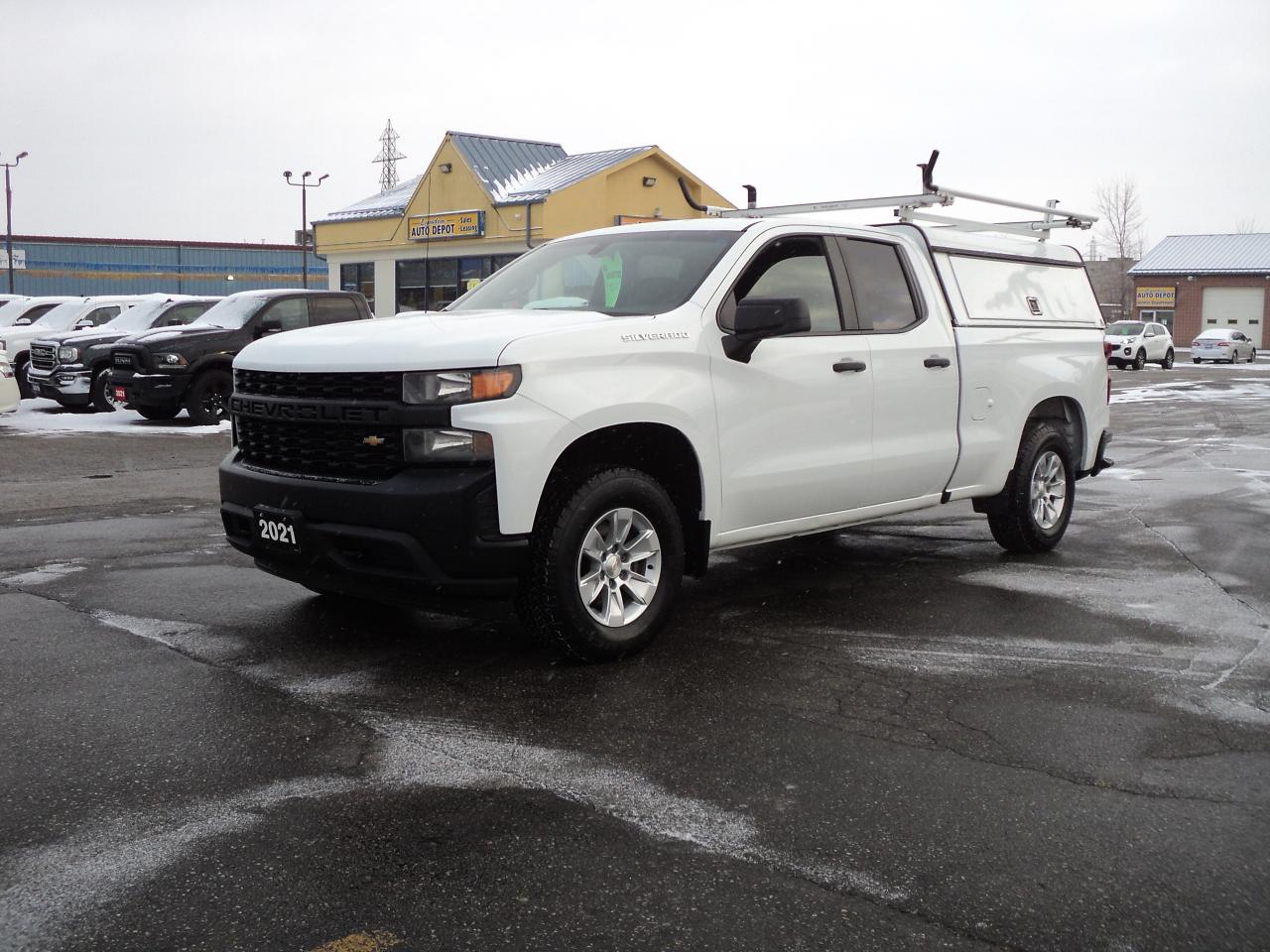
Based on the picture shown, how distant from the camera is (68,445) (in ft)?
48.7

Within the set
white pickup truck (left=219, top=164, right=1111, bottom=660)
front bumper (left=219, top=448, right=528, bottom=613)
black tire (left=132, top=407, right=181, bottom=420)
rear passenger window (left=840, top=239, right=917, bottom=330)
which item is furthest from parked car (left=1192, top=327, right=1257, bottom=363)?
front bumper (left=219, top=448, right=528, bottom=613)

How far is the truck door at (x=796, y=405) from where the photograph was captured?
574 centimetres

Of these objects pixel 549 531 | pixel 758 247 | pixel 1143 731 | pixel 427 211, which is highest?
pixel 427 211

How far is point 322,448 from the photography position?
17.1 feet

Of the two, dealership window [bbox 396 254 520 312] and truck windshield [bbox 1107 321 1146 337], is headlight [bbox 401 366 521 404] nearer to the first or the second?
dealership window [bbox 396 254 520 312]

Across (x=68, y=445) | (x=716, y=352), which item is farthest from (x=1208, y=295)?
(x=716, y=352)

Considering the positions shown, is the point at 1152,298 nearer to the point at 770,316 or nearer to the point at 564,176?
the point at 564,176

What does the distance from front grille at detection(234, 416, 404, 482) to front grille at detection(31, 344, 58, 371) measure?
15.0 meters

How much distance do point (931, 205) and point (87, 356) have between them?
49.1 feet

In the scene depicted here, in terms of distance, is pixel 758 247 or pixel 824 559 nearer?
pixel 758 247

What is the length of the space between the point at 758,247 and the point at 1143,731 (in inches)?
111

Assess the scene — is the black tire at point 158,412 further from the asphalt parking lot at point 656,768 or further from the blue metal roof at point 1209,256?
the blue metal roof at point 1209,256

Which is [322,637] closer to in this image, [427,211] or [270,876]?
[270,876]

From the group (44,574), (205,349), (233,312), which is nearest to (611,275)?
(44,574)
